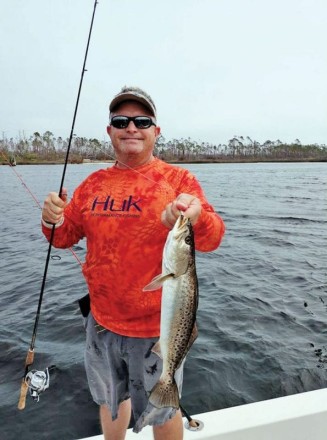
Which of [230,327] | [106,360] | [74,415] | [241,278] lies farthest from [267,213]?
[106,360]

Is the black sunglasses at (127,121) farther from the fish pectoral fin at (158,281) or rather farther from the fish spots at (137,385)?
the fish spots at (137,385)

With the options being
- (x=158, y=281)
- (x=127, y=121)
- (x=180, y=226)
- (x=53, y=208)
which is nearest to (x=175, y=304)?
(x=158, y=281)

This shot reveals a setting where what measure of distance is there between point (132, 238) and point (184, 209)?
1.94 ft

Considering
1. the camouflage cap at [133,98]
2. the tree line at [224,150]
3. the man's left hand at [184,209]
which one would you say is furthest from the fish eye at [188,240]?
the tree line at [224,150]

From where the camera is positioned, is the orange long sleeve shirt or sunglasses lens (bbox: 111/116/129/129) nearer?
the orange long sleeve shirt

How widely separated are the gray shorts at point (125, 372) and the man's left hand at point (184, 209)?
1.01 m

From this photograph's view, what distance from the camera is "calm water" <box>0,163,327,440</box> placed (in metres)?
5.52

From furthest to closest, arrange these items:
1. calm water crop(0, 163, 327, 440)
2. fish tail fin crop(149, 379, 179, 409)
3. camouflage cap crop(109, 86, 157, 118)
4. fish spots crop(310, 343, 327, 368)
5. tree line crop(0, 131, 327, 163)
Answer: tree line crop(0, 131, 327, 163)
fish spots crop(310, 343, 327, 368)
calm water crop(0, 163, 327, 440)
camouflage cap crop(109, 86, 157, 118)
fish tail fin crop(149, 379, 179, 409)

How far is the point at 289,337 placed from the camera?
287 inches

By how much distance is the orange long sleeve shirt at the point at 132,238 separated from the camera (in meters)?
2.97

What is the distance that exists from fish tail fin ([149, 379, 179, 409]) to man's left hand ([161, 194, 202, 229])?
114 centimetres

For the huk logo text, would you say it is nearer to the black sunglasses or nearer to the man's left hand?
the man's left hand

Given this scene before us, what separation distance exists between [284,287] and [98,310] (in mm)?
7598

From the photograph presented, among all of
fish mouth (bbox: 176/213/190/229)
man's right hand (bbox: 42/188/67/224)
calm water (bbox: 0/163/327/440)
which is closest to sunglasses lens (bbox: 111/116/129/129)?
man's right hand (bbox: 42/188/67/224)
